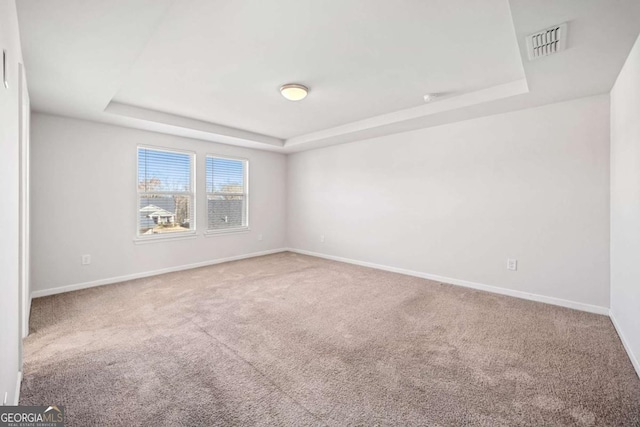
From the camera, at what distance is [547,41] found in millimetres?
1959

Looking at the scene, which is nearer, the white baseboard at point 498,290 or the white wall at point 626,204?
the white wall at point 626,204

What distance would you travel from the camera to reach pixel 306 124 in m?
4.56

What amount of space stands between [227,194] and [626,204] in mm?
5323

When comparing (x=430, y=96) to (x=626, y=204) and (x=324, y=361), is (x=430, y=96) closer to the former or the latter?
(x=626, y=204)

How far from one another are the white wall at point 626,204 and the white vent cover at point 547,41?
51 centimetres

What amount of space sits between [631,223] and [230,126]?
482 centimetres

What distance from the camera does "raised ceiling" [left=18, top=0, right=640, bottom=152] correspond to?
1.77 meters

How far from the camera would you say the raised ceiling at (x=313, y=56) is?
1774mm

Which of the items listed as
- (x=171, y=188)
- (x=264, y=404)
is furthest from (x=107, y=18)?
(x=171, y=188)

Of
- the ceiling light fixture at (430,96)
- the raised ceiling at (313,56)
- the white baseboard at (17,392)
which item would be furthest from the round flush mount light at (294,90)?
the white baseboard at (17,392)

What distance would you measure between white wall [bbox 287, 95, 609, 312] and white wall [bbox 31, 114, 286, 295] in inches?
116

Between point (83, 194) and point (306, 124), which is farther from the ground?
point (306, 124)

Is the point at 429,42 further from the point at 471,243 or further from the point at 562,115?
the point at 471,243

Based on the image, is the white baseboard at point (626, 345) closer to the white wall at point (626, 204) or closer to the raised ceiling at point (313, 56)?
the white wall at point (626, 204)
